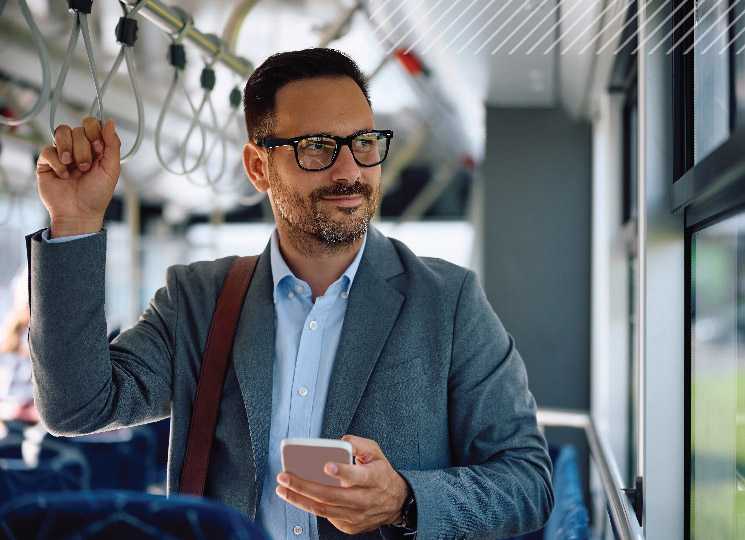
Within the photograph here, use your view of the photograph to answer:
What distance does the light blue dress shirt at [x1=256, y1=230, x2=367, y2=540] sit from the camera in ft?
4.77

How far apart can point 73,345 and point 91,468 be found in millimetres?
3038

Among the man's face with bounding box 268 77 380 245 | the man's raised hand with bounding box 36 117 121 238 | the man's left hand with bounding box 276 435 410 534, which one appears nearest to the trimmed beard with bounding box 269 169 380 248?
the man's face with bounding box 268 77 380 245

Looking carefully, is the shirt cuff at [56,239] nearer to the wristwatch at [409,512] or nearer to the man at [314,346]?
the man at [314,346]

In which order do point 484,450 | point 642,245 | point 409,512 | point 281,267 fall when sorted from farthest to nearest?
point 642,245, point 281,267, point 484,450, point 409,512

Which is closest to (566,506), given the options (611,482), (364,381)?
(611,482)

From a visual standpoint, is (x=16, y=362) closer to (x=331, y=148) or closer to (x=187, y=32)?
(x=187, y=32)

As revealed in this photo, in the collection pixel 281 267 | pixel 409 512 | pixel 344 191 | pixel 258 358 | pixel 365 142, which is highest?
pixel 365 142

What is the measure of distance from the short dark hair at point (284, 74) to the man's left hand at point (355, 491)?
0.77 metres

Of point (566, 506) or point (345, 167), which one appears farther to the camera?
point (566, 506)

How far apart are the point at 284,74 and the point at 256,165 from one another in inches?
9.0

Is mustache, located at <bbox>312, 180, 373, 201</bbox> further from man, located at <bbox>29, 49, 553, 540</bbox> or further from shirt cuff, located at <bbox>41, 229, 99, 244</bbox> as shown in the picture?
shirt cuff, located at <bbox>41, 229, 99, 244</bbox>

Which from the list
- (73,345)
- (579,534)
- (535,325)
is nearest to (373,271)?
(73,345)

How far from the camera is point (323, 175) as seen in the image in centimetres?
151

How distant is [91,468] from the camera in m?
4.07
